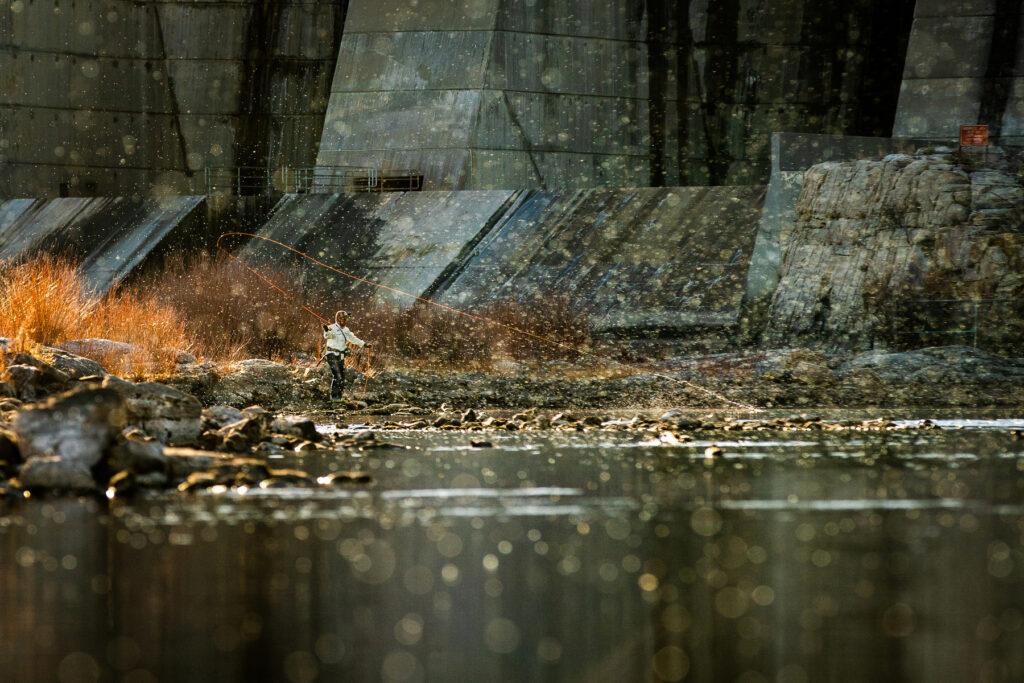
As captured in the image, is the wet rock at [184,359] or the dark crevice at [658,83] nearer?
the wet rock at [184,359]

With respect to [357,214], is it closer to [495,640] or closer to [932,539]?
[932,539]

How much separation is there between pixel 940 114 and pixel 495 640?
117 ft

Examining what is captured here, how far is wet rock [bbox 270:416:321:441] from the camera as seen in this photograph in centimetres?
2130

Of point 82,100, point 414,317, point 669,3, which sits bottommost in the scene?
point 414,317

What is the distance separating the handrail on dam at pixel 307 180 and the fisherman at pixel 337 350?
15174mm

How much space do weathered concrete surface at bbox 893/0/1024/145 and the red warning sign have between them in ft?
11.0

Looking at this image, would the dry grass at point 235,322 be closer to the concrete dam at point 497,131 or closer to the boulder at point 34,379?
the concrete dam at point 497,131

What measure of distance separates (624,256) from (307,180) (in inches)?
415

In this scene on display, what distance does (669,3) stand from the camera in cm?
4553

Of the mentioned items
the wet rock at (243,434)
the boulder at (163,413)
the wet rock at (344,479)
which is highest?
the wet rock at (344,479)

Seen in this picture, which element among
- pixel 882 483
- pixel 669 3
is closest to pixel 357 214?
pixel 669 3

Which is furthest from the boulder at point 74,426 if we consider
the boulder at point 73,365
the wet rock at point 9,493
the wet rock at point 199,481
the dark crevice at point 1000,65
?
the dark crevice at point 1000,65

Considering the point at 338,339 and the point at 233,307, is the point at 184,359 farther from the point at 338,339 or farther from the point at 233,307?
the point at 233,307

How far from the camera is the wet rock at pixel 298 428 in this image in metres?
21.3
